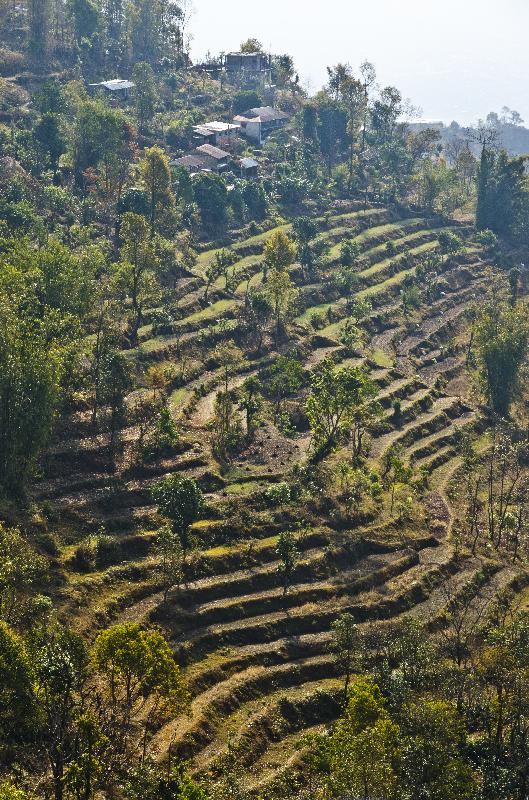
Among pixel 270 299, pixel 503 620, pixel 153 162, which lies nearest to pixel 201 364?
pixel 270 299

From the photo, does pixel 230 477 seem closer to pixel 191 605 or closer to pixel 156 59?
pixel 191 605

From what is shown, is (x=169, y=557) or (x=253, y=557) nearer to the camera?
(x=169, y=557)

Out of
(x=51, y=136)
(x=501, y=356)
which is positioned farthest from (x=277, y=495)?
(x=51, y=136)

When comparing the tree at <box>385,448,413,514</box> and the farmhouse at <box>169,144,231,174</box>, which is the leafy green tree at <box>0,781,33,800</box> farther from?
the farmhouse at <box>169,144,231,174</box>

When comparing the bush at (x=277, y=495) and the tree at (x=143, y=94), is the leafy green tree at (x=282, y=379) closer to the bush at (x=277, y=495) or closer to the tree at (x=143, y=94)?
the bush at (x=277, y=495)

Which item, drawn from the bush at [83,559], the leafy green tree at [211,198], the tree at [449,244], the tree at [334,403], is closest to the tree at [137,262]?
the tree at [334,403]

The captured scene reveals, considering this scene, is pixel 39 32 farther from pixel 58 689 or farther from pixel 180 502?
pixel 58 689
